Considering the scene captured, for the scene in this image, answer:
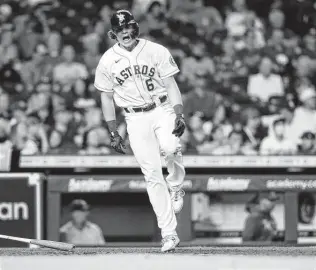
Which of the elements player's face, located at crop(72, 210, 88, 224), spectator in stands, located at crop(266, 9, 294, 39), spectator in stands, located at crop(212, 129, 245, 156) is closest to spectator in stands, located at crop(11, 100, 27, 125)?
player's face, located at crop(72, 210, 88, 224)

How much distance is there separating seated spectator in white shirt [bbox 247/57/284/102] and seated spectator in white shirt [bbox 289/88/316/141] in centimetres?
63

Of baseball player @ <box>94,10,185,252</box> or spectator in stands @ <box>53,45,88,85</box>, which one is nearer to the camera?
baseball player @ <box>94,10,185,252</box>

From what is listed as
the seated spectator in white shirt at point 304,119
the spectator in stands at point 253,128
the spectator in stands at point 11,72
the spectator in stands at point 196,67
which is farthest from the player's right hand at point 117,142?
the spectator in stands at point 11,72

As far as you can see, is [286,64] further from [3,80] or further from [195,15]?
[3,80]

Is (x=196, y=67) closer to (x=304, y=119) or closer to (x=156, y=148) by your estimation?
(x=304, y=119)

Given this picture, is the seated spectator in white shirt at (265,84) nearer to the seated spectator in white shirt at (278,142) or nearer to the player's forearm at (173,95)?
the seated spectator in white shirt at (278,142)

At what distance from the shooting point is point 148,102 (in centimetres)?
785

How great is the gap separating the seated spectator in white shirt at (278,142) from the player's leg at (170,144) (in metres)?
3.29

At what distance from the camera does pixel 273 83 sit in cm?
1310

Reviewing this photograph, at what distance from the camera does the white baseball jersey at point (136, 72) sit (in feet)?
25.4

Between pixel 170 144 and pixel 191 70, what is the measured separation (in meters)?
5.64

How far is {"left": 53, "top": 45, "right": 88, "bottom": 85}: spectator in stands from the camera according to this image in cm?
1304

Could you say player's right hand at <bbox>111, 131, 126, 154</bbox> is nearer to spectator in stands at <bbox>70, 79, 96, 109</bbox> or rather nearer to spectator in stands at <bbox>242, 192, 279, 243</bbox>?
spectator in stands at <bbox>242, 192, 279, 243</bbox>

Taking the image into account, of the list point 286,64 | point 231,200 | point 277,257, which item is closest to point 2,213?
point 231,200
